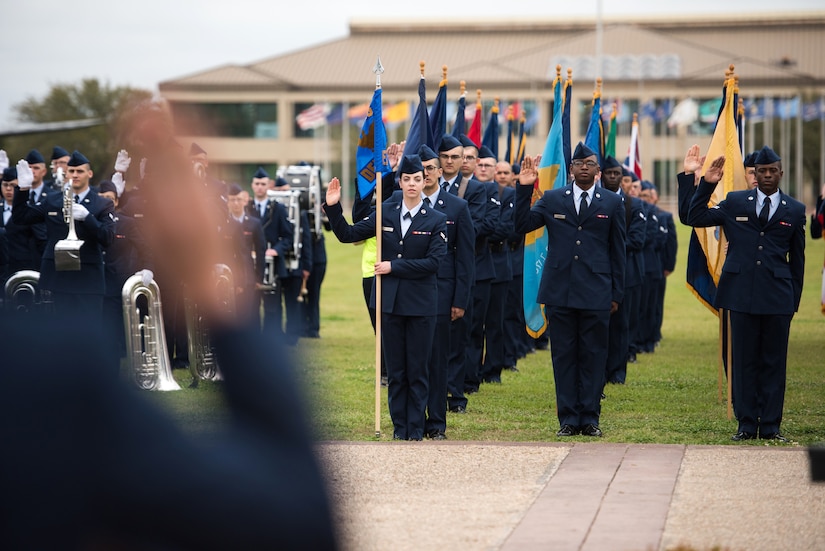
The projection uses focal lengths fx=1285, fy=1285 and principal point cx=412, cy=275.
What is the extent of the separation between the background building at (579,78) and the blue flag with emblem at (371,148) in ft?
166

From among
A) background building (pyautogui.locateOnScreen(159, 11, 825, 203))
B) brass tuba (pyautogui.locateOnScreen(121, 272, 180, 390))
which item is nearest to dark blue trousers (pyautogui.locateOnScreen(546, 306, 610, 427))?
brass tuba (pyautogui.locateOnScreen(121, 272, 180, 390))

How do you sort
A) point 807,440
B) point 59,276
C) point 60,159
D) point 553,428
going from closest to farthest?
point 807,440, point 553,428, point 59,276, point 60,159

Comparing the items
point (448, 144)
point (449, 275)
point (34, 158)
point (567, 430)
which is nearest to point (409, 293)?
point (449, 275)

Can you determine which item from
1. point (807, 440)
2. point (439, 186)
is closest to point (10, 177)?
point (439, 186)

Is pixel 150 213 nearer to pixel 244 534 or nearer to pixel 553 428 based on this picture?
pixel 244 534

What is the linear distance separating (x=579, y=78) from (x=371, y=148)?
66.2 metres

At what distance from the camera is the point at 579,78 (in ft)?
246

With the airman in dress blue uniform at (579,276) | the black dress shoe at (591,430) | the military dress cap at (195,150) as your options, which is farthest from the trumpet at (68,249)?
the military dress cap at (195,150)

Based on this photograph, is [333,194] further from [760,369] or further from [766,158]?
[760,369]

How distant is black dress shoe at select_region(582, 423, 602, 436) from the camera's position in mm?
9391

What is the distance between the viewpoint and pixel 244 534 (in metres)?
2.17

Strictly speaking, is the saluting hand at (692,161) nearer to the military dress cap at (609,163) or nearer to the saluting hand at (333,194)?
the saluting hand at (333,194)

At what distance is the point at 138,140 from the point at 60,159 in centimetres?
1268

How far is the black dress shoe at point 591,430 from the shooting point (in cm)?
939
